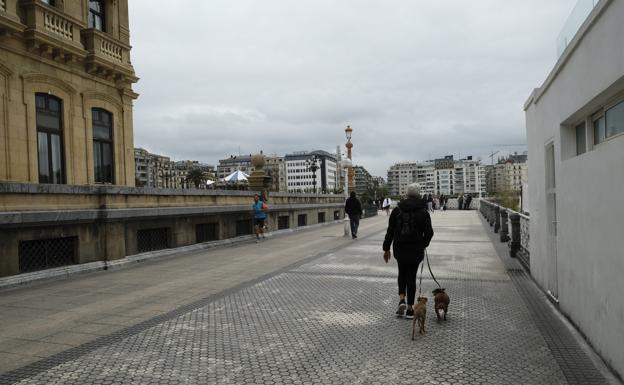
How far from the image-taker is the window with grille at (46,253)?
8906 mm

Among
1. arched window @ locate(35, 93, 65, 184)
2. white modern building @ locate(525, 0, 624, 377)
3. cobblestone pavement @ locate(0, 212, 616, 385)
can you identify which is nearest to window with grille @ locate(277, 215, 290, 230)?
arched window @ locate(35, 93, 65, 184)

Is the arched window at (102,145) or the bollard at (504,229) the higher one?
the arched window at (102,145)

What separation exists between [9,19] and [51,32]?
1.52 meters

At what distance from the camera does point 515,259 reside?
11500mm

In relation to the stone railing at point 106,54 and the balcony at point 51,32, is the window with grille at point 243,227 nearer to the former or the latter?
the stone railing at point 106,54

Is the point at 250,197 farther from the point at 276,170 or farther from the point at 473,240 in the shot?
the point at 276,170

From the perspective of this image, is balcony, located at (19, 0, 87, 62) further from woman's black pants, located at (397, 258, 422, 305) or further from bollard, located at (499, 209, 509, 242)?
bollard, located at (499, 209, 509, 242)

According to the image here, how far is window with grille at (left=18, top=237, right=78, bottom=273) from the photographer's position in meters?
8.91

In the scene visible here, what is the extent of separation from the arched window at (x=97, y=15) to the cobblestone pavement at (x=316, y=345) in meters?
14.3

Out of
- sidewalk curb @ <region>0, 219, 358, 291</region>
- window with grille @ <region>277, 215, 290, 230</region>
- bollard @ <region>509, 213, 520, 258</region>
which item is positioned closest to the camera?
sidewalk curb @ <region>0, 219, 358, 291</region>

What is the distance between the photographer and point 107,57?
55.8ft

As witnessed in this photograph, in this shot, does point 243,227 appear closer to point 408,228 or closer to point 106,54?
point 106,54

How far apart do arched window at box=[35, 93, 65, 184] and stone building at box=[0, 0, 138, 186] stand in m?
0.03

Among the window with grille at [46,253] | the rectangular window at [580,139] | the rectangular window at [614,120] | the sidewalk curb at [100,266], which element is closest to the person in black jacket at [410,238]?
the rectangular window at [580,139]
